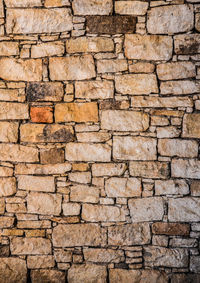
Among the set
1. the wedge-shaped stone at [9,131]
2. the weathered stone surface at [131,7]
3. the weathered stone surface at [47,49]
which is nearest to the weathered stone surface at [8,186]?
the wedge-shaped stone at [9,131]

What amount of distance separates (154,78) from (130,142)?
2.13 feet

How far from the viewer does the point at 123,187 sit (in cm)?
249

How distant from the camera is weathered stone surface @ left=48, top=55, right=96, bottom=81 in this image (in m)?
2.43

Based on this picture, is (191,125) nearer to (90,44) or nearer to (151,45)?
(151,45)

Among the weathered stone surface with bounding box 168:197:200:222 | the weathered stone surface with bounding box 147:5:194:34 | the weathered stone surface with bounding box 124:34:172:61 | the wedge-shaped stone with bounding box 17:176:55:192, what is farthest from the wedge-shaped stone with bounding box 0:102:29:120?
the weathered stone surface with bounding box 168:197:200:222

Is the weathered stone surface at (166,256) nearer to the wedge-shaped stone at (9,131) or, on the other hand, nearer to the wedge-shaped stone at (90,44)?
the wedge-shaped stone at (9,131)

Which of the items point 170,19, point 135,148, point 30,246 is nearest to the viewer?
point 170,19

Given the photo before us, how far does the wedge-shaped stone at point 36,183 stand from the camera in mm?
2525

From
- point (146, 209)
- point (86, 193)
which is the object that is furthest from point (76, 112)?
point (146, 209)

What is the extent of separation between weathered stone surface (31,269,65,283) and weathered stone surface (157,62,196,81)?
2.21 meters

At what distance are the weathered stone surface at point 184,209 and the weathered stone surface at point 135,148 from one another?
0.50 metres

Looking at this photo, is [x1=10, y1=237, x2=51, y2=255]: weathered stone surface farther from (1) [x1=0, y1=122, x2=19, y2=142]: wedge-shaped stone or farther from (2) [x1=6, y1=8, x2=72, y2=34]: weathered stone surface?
(2) [x1=6, y1=8, x2=72, y2=34]: weathered stone surface

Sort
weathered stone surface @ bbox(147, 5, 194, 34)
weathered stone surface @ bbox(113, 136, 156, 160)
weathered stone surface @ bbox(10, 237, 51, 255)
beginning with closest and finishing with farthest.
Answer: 1. weathered stone surface @ bbox(147, 5, 194, 34)
2. weathered stone surface @ bbox(113, 136, 156, 160)
3. weathered stone surface @ bbox(10, 237, 51, 255)

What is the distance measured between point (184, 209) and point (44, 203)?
4.53ft
